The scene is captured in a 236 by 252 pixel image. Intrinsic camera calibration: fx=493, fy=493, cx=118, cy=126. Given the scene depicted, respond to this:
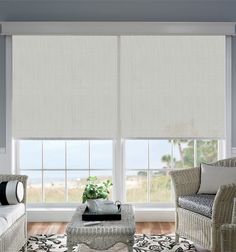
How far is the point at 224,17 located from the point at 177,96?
1.18 meters

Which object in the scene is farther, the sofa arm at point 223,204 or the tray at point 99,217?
the sofa arm at point 223,204

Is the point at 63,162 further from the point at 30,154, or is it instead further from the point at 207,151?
the point at 207,151

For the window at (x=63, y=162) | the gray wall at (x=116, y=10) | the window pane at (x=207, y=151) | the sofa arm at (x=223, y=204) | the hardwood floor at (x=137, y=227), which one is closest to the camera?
the sofa arm at (x=223, y=204)

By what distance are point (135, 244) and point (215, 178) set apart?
1.10m

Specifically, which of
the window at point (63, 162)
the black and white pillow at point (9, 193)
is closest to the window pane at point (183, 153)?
the window at point (63, 162)

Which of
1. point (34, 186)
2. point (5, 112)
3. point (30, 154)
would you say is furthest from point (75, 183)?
point (5, 112)

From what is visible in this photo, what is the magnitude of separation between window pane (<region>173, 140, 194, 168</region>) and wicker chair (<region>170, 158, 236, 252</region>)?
4.16 feet

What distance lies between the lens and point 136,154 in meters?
6.72

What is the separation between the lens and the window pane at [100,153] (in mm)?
6621

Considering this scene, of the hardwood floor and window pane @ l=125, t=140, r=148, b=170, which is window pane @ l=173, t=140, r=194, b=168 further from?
the hardwood floor

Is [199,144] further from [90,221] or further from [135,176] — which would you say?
[90,221]

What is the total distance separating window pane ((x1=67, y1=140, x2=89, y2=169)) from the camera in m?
6.65

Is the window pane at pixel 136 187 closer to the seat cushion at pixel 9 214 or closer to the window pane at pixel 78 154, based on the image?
the window pane at pixel 78 154

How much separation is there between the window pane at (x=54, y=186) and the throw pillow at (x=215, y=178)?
83.9 inches
